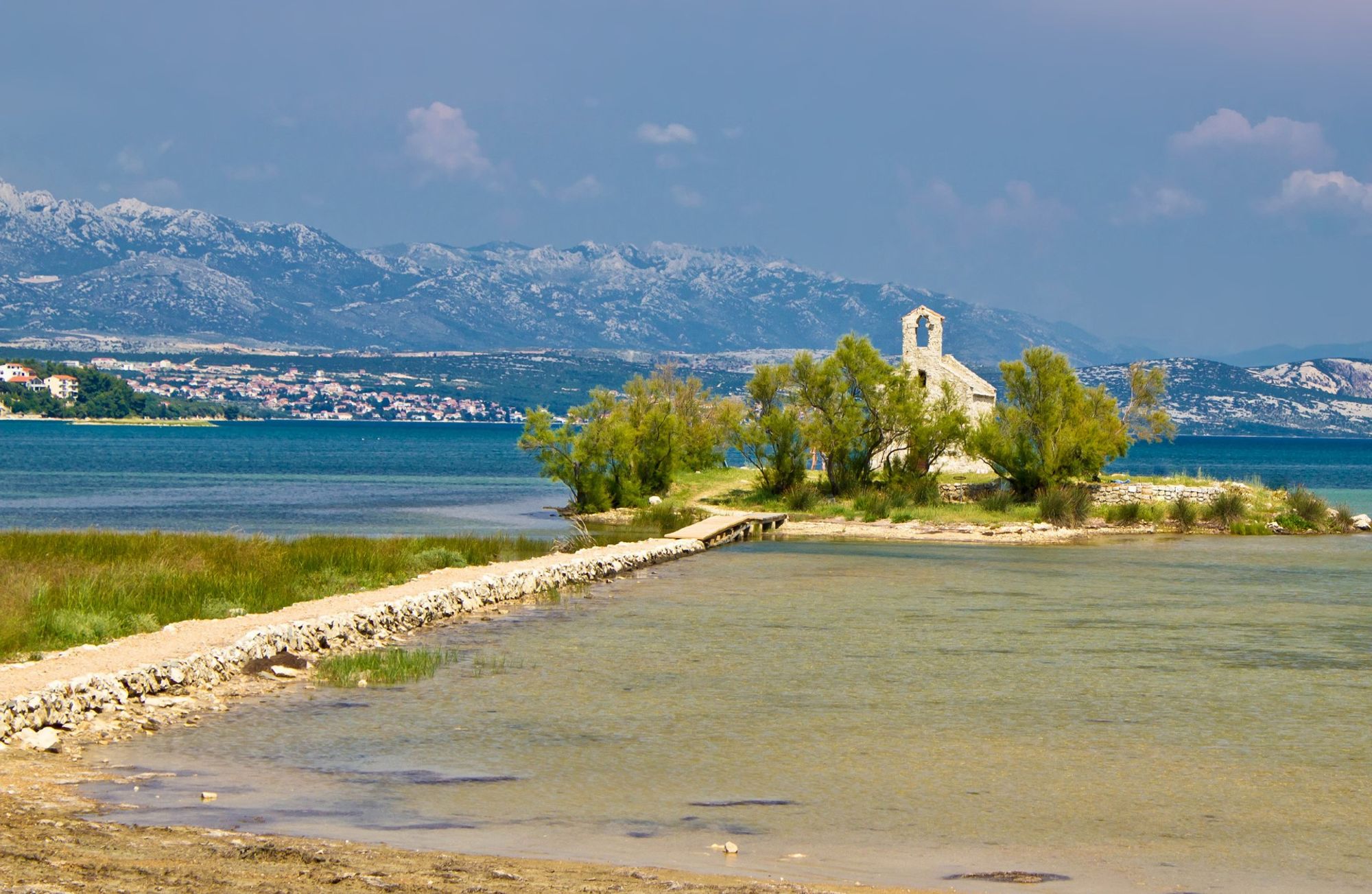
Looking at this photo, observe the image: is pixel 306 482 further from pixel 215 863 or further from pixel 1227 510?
pixel 215 863

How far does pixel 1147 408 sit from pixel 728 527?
19.4 m

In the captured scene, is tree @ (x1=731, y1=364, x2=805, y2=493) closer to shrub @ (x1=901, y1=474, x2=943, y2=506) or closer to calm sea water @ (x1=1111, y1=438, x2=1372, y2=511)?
shrub @ (x1=901, y1=474, x2=943, y2=506)

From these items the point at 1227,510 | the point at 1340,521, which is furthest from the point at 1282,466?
the point at 1227,510

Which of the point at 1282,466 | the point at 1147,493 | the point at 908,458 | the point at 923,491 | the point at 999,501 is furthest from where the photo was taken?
the point at 1282,466

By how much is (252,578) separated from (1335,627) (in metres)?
17.8

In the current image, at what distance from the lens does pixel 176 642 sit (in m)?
17.2

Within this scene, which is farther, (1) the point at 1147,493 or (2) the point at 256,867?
(1) the point at 1147,493

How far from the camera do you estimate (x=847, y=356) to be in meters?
48.7

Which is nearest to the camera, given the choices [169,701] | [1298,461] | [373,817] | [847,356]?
[373,817]

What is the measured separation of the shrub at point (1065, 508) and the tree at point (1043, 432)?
156 cm

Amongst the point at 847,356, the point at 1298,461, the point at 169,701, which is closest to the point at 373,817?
the point at 169,701

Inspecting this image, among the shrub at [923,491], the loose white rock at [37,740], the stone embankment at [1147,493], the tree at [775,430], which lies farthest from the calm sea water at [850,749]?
the tree at [775,430]

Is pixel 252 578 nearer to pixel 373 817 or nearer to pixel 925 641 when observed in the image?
pixel 925 641

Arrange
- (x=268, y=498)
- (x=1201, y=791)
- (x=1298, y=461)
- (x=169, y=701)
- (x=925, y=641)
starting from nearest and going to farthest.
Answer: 1. (x=1201, y=791)
2. (x=169, y=701)
3. (x=925, y=641)
4. (x=268, y=498)
5. (x=1298, y=461)
